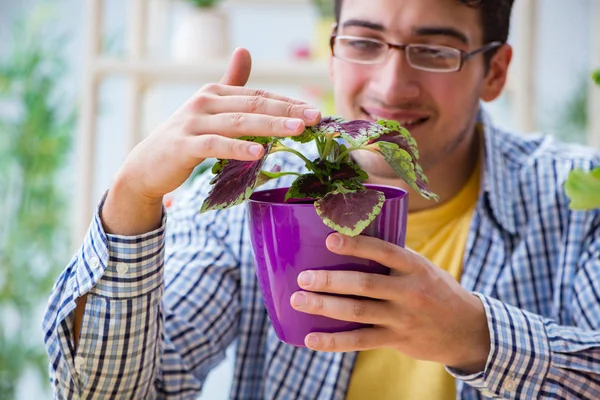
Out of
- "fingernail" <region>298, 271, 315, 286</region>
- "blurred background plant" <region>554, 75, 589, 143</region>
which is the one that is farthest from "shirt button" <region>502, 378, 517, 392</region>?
"blurred background plant" <region>554, 75, 589, 143</region>

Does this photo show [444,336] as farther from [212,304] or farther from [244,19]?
[244,19]

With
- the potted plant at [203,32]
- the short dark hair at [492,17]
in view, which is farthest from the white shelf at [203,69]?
the short dark hair at [492,17]

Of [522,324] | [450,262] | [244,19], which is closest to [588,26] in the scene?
[244,19]

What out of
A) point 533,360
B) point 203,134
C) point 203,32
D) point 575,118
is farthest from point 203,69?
point 575,118

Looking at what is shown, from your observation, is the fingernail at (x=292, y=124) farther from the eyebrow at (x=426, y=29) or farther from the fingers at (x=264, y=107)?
the eyebrow at (x=426, y=29)

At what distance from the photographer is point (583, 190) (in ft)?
1.90

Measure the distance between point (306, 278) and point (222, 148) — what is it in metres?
0.15

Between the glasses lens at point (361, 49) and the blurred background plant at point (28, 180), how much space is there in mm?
1339

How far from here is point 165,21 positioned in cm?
189

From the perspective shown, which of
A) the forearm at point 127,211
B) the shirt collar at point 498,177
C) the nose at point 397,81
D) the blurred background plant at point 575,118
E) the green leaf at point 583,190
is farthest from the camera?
the blurred background plant at point 575,118

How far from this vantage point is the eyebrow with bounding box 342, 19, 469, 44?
1076mm

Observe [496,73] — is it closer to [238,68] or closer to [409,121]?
[409,121]

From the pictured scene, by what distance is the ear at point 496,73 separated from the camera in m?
1.26

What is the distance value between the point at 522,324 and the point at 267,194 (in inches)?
14.7
